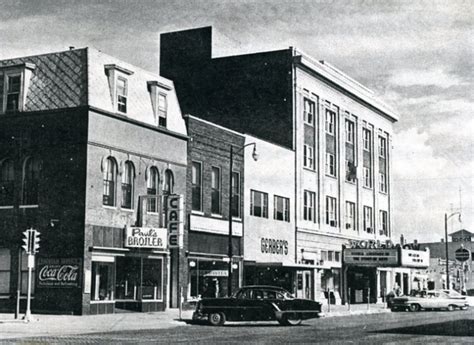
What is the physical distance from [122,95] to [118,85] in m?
0.57

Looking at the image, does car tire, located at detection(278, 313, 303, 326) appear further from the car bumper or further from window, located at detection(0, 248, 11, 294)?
window, located at detection(0, 248, 11, 294)

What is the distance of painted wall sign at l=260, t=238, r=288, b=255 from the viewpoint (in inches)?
1938

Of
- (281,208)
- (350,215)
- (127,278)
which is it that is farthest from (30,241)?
(350,215)

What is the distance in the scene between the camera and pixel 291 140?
177 feet

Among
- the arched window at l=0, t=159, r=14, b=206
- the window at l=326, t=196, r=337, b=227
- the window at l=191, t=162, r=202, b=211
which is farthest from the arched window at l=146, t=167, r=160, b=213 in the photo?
the window at l=326, t=196, r=337, b=227

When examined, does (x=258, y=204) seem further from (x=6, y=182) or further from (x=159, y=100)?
(x=6, y=182)

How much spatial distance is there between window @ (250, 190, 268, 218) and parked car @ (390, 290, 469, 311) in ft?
33.3

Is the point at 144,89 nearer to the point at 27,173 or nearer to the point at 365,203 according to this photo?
the point at 27,173

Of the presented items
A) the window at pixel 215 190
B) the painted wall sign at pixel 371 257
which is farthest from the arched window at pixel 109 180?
the painted wall sign at pixel 371 257

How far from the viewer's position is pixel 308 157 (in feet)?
186

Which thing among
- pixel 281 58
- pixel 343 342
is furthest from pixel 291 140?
pixel 343 342

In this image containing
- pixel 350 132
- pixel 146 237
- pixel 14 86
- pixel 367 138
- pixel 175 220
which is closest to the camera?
pixel 14 86

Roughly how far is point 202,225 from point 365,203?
28.6 m

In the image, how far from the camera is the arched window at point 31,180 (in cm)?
3528
